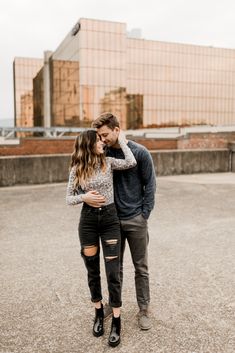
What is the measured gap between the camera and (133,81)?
59312 millimetres

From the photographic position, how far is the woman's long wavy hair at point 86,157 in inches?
113

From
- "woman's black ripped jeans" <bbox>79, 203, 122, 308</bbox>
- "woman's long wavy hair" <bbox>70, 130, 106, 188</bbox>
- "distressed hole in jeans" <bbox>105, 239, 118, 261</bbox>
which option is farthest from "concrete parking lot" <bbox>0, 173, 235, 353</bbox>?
"woman's long wavy hair" <bbox>70, 130, 106, 188</bbox>

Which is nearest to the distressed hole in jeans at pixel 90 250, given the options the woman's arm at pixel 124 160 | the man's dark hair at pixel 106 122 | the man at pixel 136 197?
the man at pixel 136 197

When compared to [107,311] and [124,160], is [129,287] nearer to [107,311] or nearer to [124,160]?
[107,311]

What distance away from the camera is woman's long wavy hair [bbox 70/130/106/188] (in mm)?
2866

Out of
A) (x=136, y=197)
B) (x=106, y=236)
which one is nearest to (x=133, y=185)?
(x=136, y=197)

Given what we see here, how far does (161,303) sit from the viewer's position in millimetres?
3598

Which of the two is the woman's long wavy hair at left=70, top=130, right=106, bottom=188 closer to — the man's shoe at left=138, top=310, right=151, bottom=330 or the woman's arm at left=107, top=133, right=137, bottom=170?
the woman's arm at left=107, top=133, right=137, bottom=170

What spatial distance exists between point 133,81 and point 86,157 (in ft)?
193

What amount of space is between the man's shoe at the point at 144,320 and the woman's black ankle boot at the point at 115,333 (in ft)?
0.80

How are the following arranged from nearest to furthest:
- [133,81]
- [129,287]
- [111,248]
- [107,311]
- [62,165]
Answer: [111,248] < [107,311] < [129,287] < [62,165] < [133,81]

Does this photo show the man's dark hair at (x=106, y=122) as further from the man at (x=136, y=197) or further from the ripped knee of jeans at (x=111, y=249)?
the ripped knee of jeans at (x=111, y=249)

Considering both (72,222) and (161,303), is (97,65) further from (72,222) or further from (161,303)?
(161,303)

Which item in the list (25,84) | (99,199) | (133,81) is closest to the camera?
(99,199)
